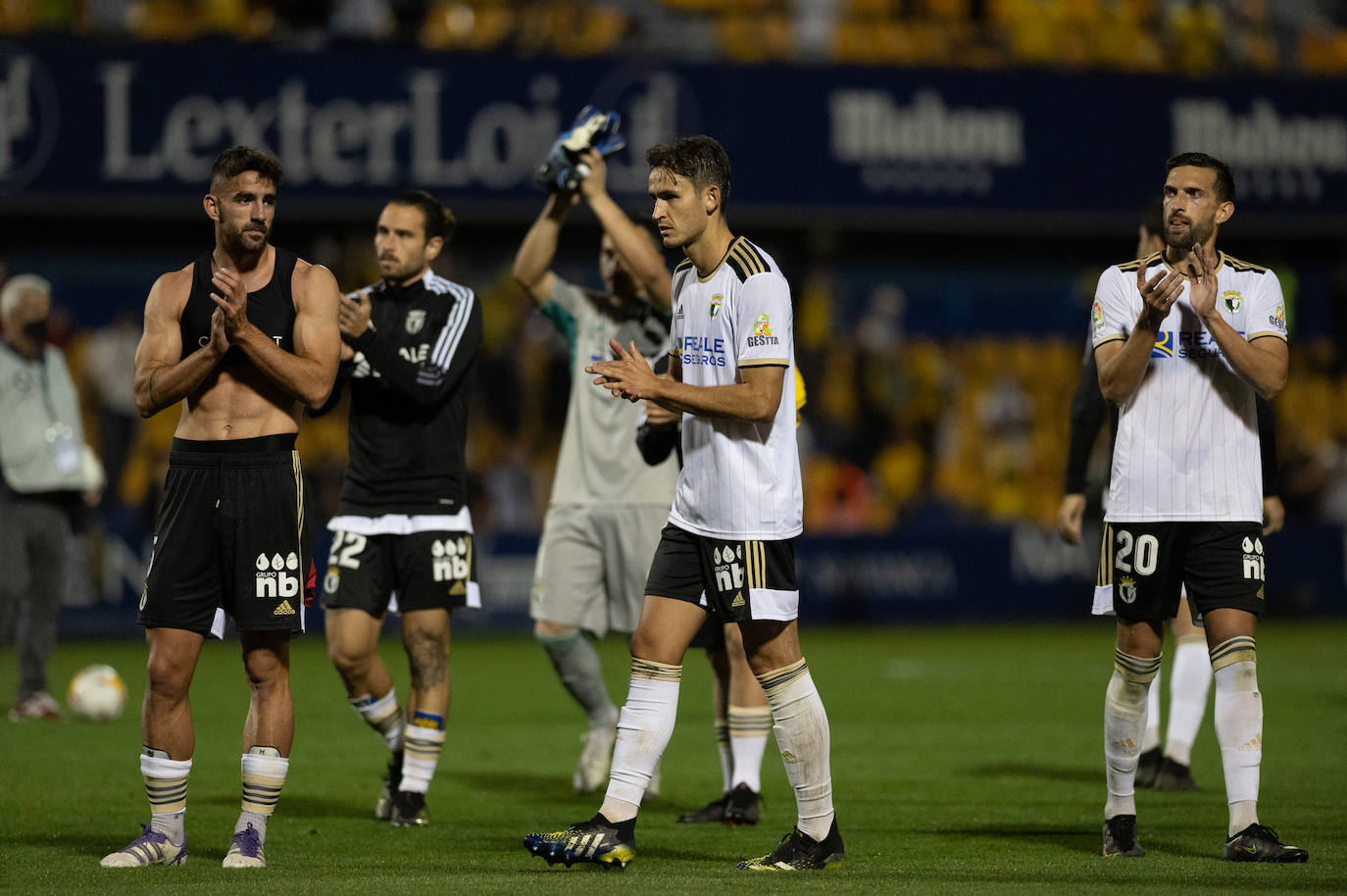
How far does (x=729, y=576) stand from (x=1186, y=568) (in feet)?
5.55

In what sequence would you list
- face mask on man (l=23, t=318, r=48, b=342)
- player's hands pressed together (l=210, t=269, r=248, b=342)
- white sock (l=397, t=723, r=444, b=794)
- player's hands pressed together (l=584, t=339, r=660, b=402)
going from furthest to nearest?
face mask on man (l=23, t=318, r=48, b=342)
white sock (l=397, t=723, r=444, b=794)
player's hands pressed together (l=210, t=269, r=248, b=342)
player's hands pressed together (l=584, t=339, r=660, b=402)

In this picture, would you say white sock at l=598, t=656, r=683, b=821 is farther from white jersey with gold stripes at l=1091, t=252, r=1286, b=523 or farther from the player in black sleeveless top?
white jersey with gold stripes at l=1091, t=252, r=1286, b=523

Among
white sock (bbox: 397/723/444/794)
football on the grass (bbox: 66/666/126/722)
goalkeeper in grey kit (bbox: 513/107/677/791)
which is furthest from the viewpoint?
football on the grass (bbox: 66/666/126/722)

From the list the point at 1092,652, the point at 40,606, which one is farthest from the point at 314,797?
the point at 1092,652

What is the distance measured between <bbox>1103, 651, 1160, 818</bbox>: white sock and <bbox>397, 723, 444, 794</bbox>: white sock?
9.05ft

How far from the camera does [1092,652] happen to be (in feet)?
51.8

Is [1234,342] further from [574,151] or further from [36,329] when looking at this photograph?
[36,329]

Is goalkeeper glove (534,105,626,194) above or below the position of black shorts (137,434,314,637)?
above

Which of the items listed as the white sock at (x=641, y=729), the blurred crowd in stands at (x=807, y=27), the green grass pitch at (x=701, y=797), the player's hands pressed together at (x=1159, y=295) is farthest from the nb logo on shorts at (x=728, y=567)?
the blurred crowd in stands at (x=807, y=27)

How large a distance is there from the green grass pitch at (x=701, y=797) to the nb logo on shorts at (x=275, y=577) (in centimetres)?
95

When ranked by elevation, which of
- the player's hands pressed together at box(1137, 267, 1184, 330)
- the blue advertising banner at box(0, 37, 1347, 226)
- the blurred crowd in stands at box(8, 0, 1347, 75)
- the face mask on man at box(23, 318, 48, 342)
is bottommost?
the player's hands pressed together at box(1137, 267, 1184, 330)

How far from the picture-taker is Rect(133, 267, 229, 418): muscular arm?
230 inches

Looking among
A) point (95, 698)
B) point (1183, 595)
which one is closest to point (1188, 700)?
point (1183, 595)

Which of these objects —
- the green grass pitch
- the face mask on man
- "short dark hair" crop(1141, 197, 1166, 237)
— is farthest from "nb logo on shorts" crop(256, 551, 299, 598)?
the face mask on man
